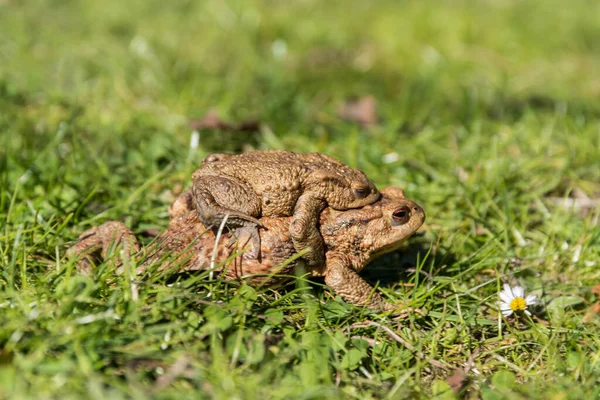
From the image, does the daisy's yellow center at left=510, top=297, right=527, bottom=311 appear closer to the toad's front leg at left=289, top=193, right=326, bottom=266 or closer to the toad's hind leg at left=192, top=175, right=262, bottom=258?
the toad's front leg at left=289, top=193, right=326, bottom=266

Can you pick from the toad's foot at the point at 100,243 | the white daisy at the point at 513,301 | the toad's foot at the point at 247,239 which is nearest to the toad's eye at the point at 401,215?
the white daisy at the point at 513,301

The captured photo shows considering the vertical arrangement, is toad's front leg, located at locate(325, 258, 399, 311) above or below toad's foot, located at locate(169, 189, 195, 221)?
below

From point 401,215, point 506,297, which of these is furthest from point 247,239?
point 506,297

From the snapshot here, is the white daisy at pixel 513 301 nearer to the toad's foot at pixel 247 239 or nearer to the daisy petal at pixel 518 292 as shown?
the daisy petal at pixel 518 292

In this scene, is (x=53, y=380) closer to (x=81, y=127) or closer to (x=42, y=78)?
(x=81, y=127)

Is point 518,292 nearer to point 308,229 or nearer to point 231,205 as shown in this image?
point 308,229

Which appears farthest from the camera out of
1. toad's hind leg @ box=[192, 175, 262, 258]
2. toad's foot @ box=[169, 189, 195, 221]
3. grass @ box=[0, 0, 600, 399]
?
toad's foot @ box=[169, 189, 195, 221]

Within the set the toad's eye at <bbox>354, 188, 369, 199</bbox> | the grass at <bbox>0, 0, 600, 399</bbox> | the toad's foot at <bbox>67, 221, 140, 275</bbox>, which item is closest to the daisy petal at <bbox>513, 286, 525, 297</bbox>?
the grass at <bbox>0, 0, 600, 399</bbox>

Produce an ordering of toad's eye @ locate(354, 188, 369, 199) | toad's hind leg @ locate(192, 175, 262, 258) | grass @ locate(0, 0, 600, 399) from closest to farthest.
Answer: grass @ locate(0, 0, 600, 399) < toad's hind leg @ locate(192, 175, 262, 258) < toad's eye @ locate(354, 188, 369, 199)
